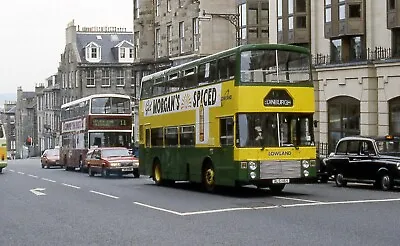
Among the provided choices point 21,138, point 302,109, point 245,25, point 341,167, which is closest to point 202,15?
point 245,25

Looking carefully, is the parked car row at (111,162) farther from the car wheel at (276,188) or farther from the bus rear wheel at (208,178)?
the car wheel at (276,188)

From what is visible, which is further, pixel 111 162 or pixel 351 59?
pixel 351 59

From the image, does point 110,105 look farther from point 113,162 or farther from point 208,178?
point 208,178

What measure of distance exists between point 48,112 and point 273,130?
9076cm

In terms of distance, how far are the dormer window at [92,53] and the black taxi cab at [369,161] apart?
69473mm

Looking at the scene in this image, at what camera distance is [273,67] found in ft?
73.2

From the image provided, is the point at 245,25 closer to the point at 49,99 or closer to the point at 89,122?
the point at 89,122

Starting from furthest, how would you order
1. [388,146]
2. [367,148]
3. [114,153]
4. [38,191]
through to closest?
[114,153] → [38,191] → [367,148] → [388,146]

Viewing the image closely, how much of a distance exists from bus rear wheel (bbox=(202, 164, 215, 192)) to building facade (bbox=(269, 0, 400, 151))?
14.6m

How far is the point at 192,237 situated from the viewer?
525 inches

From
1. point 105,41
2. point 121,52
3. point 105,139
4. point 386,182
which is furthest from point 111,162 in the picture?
point 105,41

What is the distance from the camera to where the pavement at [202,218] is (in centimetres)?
1314

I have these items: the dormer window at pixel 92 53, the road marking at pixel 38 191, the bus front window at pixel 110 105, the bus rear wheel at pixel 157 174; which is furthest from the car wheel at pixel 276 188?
the dormer window at pixel 92 53

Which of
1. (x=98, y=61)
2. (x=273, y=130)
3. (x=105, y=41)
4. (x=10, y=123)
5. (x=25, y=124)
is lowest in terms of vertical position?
(x=273, y=130)
